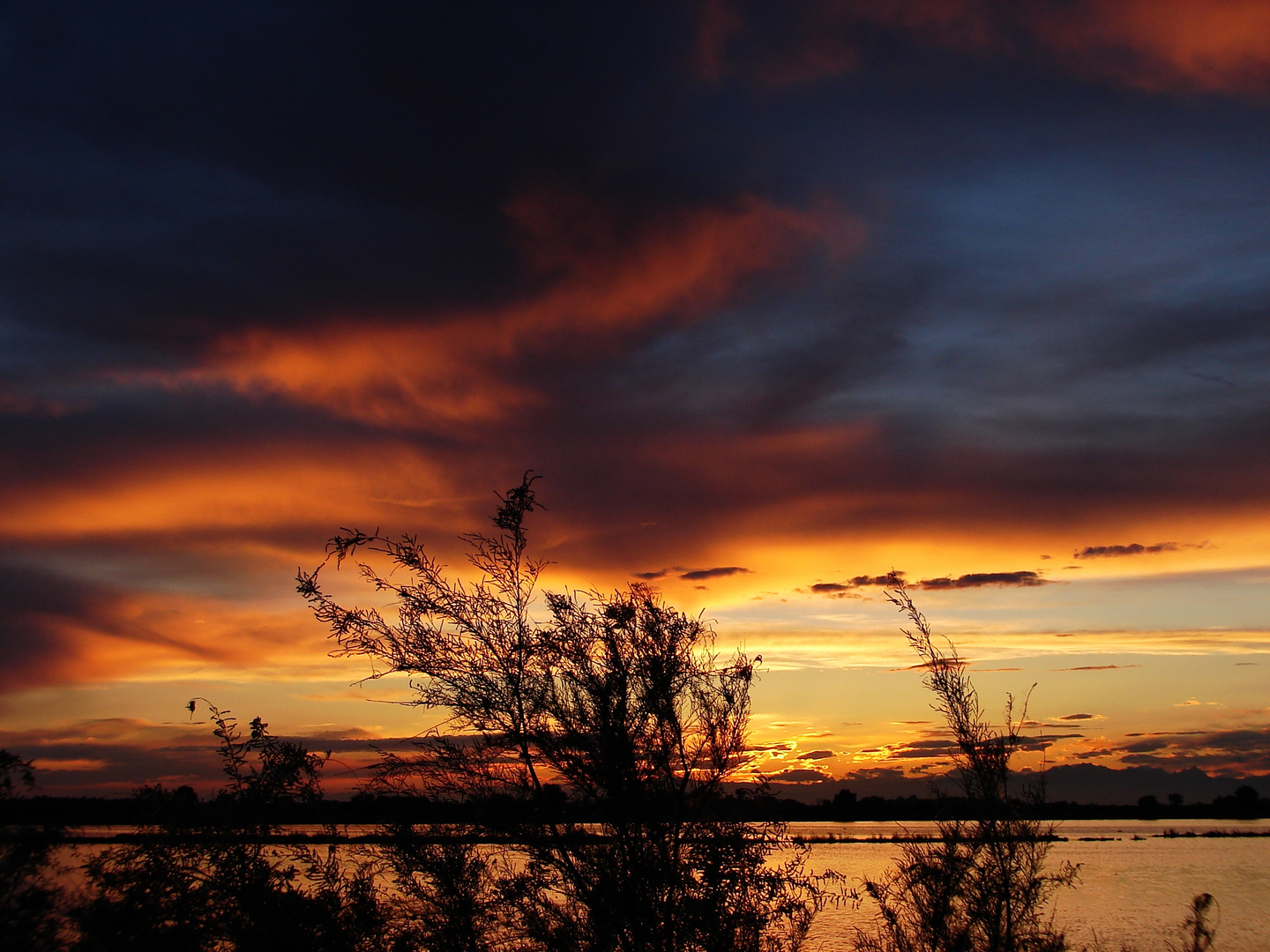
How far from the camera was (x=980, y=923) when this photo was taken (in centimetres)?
1700

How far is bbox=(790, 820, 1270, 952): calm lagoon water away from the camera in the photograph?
2522 inches

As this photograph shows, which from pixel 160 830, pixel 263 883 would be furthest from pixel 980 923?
pixel 160 830

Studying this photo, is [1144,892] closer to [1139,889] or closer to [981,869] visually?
[1139,889]

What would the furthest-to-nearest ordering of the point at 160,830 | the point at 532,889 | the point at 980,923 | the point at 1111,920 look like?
1. the point at 1111,920
2. the point at 980,923
3. the point at 160,830
4. the point at 532,889

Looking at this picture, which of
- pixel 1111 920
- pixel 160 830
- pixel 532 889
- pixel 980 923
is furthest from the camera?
pixel 1111 920

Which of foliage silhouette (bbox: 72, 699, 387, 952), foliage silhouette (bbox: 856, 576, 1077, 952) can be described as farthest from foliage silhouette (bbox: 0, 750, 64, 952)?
foliage silhouette (bbox: 856, 576, 1077, 952)

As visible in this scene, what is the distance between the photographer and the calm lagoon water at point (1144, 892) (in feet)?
210

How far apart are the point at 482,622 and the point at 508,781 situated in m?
2.22

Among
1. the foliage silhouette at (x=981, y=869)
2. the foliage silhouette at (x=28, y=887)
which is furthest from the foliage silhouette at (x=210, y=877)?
the foliage silhouette at (x=981, y=869)

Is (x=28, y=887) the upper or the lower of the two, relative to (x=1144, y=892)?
upper

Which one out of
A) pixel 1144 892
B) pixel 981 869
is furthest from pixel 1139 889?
pixel 981 869

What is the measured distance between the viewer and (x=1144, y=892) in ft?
302

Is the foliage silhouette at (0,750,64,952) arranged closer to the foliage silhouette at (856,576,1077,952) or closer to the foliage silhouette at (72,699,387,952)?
the foliage silhouette at (72,699,387,952)

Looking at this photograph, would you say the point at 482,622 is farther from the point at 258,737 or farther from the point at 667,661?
the point at 258,737
